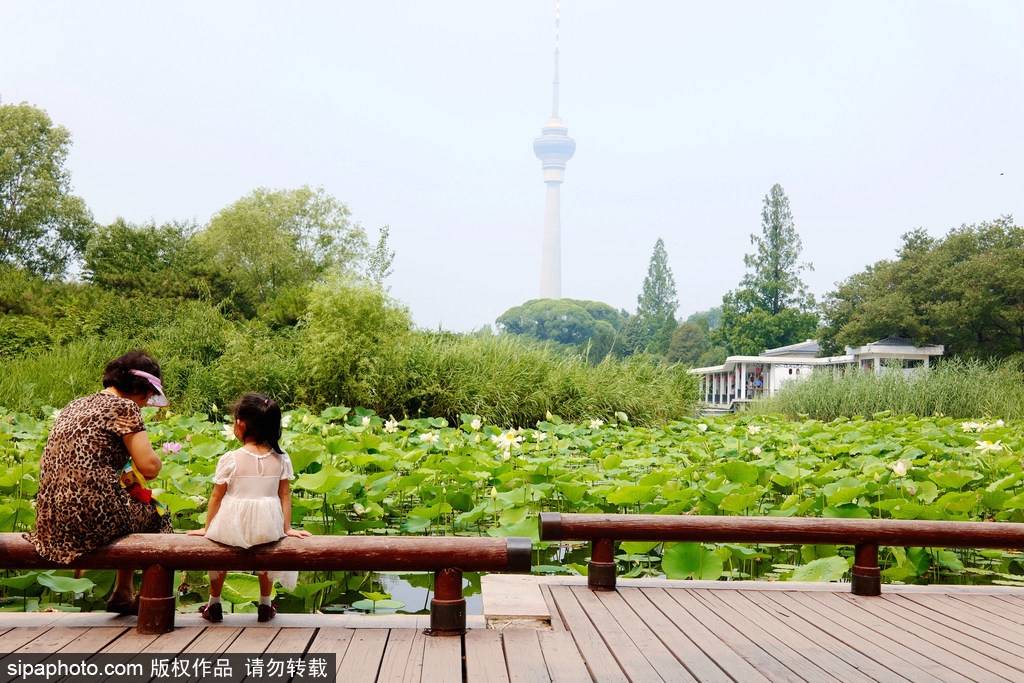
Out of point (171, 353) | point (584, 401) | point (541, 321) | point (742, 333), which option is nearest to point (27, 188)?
point (171, 353)

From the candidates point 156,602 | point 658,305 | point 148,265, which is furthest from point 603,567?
point 658,305

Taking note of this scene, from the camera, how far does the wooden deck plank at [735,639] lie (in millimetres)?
2711

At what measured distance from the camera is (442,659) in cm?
274

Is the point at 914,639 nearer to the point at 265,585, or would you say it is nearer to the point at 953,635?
the point at 953,635

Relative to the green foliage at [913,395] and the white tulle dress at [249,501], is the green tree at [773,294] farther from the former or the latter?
the white tulle dress at [249,501]

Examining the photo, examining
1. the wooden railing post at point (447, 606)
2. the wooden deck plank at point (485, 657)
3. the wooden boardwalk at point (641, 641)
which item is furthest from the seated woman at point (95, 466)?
the wooden deck plank at point (485, 657)

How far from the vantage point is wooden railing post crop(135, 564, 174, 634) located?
115 inches

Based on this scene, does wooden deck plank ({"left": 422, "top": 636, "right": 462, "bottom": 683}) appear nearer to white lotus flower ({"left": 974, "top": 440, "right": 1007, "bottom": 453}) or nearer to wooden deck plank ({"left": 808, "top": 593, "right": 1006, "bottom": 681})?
wooden deck plank ({"left": 808, "top": 593, "right": 1006, "bottom": 681})

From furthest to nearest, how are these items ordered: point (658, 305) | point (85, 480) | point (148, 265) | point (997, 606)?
point (658, 305) → point (148, 265) → point (997, 606) → point (85, 480)

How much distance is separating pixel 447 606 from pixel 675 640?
2.44ft

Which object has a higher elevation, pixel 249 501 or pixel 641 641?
pixel 249 501

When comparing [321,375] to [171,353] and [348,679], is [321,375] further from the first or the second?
[348,679]

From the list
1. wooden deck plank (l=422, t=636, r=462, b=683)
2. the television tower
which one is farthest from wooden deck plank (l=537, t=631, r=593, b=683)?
the television tower

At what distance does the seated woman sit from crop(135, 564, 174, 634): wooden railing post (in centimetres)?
18
